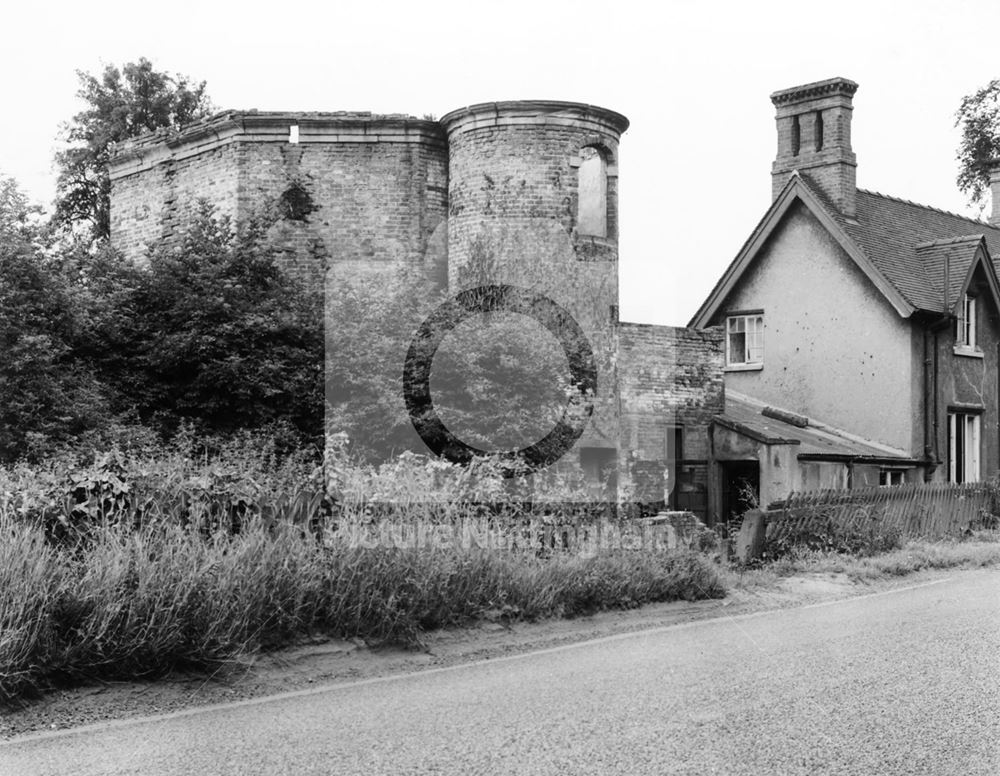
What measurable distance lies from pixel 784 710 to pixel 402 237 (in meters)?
20.9

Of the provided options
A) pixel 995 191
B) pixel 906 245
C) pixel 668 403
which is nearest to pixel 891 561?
pixel 668 403

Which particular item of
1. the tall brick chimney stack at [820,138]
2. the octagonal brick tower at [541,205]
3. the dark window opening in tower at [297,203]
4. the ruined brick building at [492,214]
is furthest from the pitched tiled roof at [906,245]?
the dark window opening in tower at [297,203]

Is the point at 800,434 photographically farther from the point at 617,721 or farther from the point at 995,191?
the point at 617,721

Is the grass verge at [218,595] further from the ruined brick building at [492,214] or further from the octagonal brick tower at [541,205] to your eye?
the octagonal brick tower at [541,205]

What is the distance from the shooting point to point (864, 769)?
645cm

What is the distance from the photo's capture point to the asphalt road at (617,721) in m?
6.58

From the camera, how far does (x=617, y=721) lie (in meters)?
7.48

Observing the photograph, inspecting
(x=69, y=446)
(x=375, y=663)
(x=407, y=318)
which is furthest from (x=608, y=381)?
(x=375, y=663)

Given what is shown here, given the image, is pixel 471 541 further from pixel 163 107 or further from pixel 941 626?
pixel 163 107

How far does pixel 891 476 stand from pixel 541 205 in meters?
10.1

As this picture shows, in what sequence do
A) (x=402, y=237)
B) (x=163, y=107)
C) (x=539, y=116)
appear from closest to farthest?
(x=539, y=116) < (x=402, y=237) < (x=163, y=107)

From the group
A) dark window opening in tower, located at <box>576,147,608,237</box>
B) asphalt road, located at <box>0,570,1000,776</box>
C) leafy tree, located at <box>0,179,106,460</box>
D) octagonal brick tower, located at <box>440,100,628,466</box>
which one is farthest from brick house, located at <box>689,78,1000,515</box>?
asphalt road, located at <box>0,570,1000,776</box>

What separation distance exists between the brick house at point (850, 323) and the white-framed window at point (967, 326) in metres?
0.03

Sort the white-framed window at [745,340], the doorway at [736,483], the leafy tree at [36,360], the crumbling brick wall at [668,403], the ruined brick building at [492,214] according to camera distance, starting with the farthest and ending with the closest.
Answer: the white-framed window at [745,340] < the doorway at [736,483] < the ruined brick building at [492,214] < the crumbling brick wall at [668,403] < the leafy tree at [36,360]
